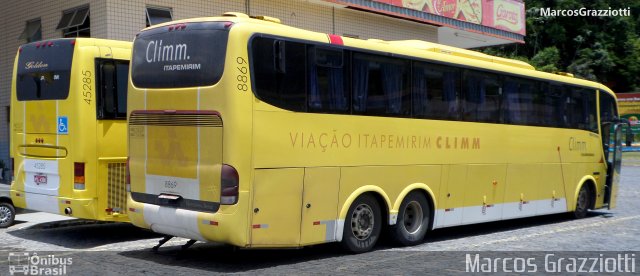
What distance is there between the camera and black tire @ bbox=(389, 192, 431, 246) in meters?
→ 10.3

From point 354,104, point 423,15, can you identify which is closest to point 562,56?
point 423,15

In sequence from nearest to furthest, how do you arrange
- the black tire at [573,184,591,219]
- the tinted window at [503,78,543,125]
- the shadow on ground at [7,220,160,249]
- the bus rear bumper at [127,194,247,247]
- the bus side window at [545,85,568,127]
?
1. the bus rear bumper at [127,194,247,247]
2. the shadow on ground at [7,220,160,249]
3. the tinted window at [503,78,543,125]
4. the bus side window at [545,85,568,127]
5. the black tire at [573,184,591,219]

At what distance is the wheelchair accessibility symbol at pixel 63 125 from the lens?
403 inches

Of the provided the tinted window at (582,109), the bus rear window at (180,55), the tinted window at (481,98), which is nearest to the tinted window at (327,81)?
the bus rear window at (180,55)

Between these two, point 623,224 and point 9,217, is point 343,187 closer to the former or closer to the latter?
point 9,217

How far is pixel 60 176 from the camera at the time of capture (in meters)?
10.3

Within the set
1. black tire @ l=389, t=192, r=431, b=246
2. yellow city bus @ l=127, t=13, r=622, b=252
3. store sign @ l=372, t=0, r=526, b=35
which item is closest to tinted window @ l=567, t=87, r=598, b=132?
yellow city bus @ l=127, t=13, r=622, b=252

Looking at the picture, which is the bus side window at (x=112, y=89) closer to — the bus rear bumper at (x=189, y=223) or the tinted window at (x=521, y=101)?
the bus rear bumper at (x=189, y=223)

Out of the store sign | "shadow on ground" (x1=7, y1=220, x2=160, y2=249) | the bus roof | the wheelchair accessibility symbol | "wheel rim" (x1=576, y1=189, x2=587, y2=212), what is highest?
the store sign

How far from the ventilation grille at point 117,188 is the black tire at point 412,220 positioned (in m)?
4.14

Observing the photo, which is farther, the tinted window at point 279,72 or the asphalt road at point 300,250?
the asphalt road at point 300,250

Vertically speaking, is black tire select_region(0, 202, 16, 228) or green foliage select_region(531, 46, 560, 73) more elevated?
green foliage select_region(531, 46, 560, 73)

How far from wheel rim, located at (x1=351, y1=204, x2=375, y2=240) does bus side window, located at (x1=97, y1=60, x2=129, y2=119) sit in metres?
3.93

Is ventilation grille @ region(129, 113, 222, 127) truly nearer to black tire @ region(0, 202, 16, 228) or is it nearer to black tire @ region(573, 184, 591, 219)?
black tire @ region(0, 202, 16, 228)
